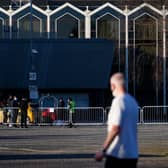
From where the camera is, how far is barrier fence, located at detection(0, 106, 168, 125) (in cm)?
3669

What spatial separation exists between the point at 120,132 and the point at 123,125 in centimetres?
9

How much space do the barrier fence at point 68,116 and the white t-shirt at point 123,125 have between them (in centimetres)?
2722

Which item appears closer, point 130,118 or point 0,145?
point 130,118

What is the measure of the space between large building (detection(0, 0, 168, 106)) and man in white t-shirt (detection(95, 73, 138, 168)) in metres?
38.4

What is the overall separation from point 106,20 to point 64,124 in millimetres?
21092

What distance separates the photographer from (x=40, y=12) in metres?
56.5

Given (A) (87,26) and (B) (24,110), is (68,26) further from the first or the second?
(B) (24,110)

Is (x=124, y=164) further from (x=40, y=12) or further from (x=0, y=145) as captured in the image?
(x=40, y=12)

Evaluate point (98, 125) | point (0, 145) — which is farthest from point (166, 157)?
point (98, 125)

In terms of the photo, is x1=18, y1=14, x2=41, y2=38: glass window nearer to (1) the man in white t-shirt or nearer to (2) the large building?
(2) the large building

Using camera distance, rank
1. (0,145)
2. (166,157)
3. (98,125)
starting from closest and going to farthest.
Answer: (166,157) < (0,145) < (98,125)

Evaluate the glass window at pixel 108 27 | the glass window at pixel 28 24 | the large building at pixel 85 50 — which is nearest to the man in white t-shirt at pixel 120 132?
the large building at pixel 85 50

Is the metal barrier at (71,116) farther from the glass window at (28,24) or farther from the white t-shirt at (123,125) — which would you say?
the white t-shirt at (123,125)

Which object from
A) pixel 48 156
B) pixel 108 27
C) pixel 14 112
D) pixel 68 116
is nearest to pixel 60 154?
pixel 48 156
